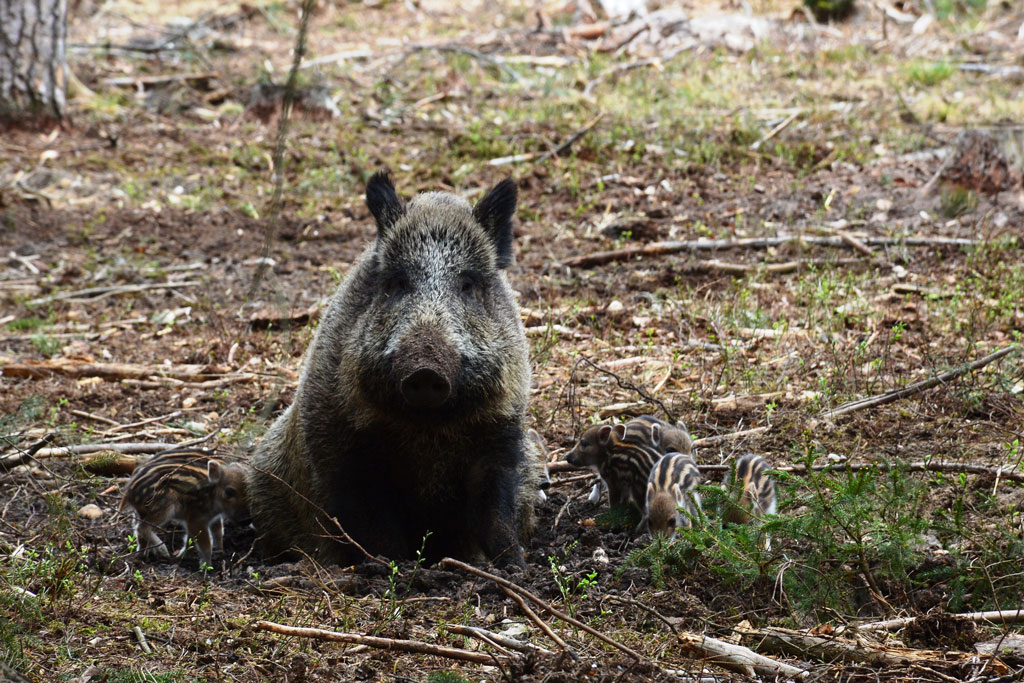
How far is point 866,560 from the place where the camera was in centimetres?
385

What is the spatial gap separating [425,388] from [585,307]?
14.9 feet

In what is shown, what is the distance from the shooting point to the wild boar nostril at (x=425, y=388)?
4215mm

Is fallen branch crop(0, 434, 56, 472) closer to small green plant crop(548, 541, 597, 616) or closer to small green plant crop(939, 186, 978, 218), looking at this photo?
small green plant crop(548, 541, 597, 616)

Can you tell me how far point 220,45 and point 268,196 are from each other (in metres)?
7.35

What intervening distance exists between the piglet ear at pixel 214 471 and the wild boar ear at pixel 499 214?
1.89 m

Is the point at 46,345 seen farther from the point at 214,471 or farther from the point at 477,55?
the point at 477,55

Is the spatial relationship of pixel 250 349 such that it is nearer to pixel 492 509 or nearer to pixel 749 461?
pixel 492 509

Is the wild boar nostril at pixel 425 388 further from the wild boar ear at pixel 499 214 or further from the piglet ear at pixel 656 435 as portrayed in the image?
the piglet ear at pixel 656 435

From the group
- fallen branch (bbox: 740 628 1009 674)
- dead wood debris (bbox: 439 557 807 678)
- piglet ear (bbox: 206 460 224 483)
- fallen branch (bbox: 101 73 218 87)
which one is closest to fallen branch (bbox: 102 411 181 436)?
piglet ear (bbox: 206 460 224 483)

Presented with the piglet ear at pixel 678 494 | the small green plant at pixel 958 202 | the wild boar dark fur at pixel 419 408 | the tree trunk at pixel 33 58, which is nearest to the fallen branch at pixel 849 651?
the piglet ear at pixel 678 494

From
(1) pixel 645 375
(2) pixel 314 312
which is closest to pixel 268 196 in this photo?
(2) pixel 314 312

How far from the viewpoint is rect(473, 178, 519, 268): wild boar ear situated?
536 cm

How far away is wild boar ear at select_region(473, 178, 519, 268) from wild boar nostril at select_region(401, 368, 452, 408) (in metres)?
1.33

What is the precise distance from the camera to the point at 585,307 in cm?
865
